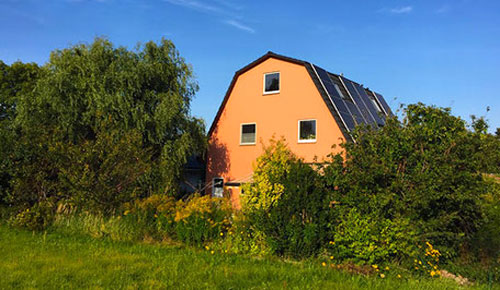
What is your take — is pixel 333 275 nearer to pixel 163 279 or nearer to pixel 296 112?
pixel 163 279

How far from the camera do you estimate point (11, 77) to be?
1039 inches

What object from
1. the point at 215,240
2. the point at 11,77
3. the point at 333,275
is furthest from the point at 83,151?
the point at 11,77

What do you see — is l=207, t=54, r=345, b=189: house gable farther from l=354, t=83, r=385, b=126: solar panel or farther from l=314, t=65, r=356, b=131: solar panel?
l=354, t=83, r=385, b=126: solar panel

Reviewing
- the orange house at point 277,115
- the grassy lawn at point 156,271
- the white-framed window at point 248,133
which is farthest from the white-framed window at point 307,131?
the grassy lawn at point 156,271

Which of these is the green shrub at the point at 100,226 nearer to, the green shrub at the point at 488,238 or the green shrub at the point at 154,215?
the green shrub at the point at 154,215

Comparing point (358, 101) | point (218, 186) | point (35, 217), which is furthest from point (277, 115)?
point (35, 217)

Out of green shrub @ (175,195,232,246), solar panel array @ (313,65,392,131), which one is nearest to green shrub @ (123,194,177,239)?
green shrub @ (175,195,232,246)

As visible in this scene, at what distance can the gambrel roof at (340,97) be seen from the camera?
735 inches

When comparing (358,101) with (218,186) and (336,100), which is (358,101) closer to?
(336,100)

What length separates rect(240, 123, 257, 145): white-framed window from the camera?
21188mm

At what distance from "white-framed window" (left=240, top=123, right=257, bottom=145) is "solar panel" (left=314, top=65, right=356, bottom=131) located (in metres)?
4.49

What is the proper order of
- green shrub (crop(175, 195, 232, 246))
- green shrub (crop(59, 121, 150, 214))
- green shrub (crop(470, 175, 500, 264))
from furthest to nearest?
green shrub (crop(59, 121, 150, 214)), green shrub (crop(175, 195, 232, 246)), green shrub (crop(470, 175, 500, 264))

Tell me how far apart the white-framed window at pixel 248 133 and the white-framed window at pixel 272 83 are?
6.78ft

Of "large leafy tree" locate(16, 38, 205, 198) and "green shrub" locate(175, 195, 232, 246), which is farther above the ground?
"large leafy tree" locate(16, 38, 205, 198)
